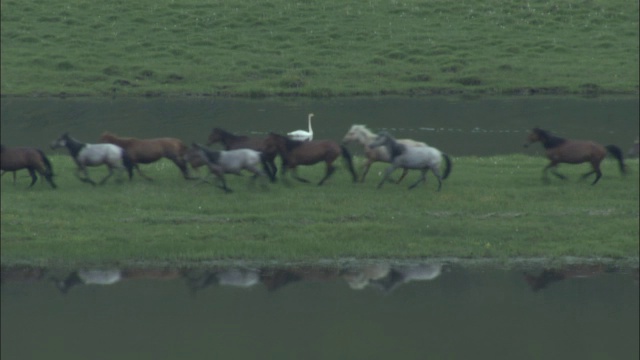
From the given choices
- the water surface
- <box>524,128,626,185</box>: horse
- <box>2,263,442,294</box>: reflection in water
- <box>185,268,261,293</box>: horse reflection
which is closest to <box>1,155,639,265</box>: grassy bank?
<box>524,128,626,185</box>: horse

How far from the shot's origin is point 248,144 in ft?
69.3

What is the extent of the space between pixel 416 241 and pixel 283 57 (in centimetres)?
2185

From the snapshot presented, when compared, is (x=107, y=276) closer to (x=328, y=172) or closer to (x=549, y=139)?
(x=328, y=172)

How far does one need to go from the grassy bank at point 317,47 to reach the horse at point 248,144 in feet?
44.4

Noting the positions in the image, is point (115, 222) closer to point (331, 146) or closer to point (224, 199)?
point (224, 199)

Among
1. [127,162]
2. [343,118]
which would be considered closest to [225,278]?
[127,162]

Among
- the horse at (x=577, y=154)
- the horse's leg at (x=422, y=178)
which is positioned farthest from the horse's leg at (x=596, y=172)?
the horse's leg at (x=422, y=178)

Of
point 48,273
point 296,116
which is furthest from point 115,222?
point 296,116

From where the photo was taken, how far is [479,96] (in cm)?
3488

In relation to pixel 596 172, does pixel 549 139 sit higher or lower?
higher

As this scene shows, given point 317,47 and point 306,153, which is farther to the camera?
point 317,47

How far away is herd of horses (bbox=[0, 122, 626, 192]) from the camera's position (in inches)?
775

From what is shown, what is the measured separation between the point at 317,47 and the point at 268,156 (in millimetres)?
19029

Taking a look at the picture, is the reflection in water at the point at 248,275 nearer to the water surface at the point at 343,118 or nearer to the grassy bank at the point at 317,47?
the water surface at the point at 343,118
